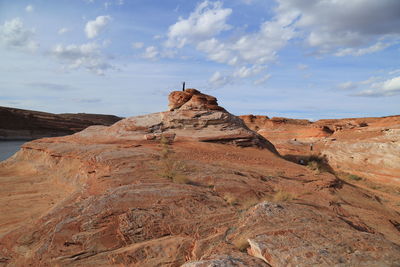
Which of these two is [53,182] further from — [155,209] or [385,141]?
[385,141]

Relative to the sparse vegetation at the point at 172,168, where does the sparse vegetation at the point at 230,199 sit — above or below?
below

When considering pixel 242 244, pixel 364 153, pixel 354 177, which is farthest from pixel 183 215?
pixel 364 153

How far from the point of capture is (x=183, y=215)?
5012mm

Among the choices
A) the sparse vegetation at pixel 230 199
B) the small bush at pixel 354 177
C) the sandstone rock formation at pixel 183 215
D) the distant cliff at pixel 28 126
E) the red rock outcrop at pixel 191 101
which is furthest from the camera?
the distant cliff at pixel 28 126

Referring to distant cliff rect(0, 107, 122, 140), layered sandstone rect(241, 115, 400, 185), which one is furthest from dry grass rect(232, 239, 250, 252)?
distant cliff rect(0, 107, 122, 140)

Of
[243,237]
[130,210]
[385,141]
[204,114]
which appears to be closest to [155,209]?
[130,210]

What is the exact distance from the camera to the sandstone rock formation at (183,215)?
146 inches

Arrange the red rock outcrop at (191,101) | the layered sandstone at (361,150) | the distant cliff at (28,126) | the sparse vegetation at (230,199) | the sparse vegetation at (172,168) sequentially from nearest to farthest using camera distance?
the sparse vegetation at (230,199) < the sparse vegetation at (172,168) < the red rock outcrop at (191,101) < the layered sandstone at (361,150) < the distant cliff at (28,126)

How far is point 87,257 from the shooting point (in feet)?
13.5

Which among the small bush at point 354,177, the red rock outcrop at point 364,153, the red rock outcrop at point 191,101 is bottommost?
the small bush at point 354,177

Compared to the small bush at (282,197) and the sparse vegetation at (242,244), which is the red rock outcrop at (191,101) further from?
the sparse vegetation at (242,244)

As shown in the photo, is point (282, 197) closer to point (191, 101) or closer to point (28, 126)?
point (191, 101)

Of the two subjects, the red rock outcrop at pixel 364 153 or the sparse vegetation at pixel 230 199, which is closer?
the sparse vegetation at pixel 230 199

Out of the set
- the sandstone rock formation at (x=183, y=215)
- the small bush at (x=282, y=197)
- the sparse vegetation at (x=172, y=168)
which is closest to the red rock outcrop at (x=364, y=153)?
the sandstone rock formation at (x=183, y=215)
